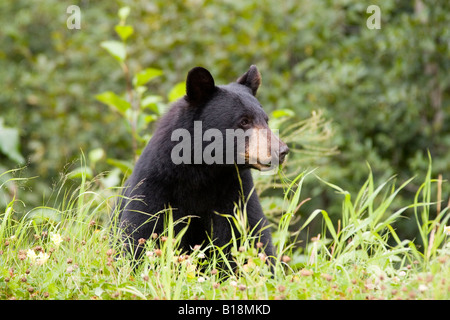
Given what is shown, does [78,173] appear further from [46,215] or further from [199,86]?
[199,86]

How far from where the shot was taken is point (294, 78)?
8.62 m

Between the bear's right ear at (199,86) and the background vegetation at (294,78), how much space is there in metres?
3.19

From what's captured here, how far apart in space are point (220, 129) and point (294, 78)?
17.2 ft

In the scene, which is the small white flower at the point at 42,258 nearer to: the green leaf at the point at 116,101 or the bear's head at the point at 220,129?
the bear's head at the point at 220,129

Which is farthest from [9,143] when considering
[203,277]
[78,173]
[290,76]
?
Answer: [290,76]

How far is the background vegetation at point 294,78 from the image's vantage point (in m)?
7.46

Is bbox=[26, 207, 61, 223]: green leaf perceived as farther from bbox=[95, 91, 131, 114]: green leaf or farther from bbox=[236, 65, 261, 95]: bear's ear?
bbox=[95, 91, 131, 114]: green leaf

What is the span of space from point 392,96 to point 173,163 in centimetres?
457

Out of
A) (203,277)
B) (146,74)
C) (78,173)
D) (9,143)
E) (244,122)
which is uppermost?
(146,74)

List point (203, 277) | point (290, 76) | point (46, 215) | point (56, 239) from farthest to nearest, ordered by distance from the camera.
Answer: point (290, 76) → point (46, 215) → point (56, 239) → point (203, 277)

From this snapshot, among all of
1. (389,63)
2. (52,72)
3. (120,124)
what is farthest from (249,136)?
(52,72)

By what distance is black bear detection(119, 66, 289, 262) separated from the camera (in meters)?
3.45

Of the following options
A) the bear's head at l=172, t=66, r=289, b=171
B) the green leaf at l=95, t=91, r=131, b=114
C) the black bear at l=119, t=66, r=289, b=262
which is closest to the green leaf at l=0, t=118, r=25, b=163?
the green leaf at l=95, t=91, r=131, b=114

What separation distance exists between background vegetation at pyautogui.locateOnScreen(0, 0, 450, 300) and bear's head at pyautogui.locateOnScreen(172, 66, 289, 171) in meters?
3.22
